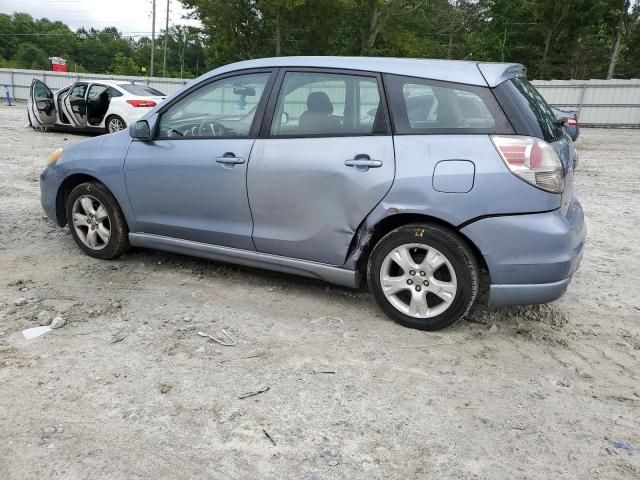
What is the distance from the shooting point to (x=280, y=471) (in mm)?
2189

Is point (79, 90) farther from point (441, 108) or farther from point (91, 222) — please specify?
point (441, 108)

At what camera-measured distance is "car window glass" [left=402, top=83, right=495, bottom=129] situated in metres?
3.16

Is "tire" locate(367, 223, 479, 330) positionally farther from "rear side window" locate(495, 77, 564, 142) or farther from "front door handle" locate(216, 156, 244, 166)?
"front door handle" locate(216, 156, 244, 166)

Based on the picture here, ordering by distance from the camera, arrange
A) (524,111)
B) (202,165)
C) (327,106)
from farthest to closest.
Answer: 1. (202,165)
2. (327,106)
3. (524,111)

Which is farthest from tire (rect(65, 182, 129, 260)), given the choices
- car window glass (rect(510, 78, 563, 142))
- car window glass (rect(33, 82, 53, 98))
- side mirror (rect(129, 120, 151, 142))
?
car window glass (rect(33, 82, 53, 98))

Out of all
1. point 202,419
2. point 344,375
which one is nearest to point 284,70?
point 344,375

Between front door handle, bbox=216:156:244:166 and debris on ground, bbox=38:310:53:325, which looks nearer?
debris on ground, bbox=38:310:53:325

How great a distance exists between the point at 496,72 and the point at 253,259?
2036 mm

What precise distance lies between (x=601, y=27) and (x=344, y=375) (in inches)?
1566

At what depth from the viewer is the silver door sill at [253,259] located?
141 inches

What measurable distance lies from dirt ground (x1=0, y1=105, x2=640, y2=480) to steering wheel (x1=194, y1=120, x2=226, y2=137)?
1141 mm

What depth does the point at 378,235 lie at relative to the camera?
11.5ft

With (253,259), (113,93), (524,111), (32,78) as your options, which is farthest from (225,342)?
(32,78)

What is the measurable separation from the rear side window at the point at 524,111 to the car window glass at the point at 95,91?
12.0m
